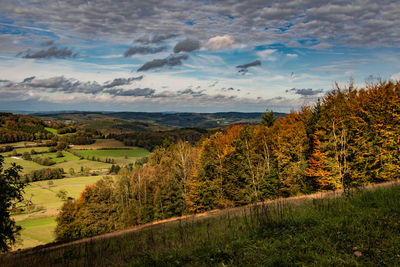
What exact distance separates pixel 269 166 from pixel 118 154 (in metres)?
120

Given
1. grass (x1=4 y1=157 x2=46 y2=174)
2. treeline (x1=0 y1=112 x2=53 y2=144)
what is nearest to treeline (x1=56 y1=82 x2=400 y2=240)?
grass (x1=4 y1=157 x2=46 y2=174)

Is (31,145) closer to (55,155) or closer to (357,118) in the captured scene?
(55,155)

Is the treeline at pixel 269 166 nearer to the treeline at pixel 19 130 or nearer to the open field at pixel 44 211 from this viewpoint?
the open field at pixel 44 211

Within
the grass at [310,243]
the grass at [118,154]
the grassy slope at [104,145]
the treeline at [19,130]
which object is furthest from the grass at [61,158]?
the grass at [310,243]

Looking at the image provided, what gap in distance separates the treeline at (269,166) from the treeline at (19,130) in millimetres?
114384

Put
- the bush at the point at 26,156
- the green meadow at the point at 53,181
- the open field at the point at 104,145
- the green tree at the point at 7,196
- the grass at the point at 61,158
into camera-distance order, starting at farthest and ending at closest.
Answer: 1. the open field at the point at 104,145
2. the grass at the point at 61,158
3. the bush at the point at 26,156
4. the green meadow at the point at 53,181
5. the green tree at the point at 7,196

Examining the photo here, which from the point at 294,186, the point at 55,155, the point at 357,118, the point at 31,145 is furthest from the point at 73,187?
the point at 357,118

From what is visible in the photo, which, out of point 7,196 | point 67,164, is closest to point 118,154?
point 67,164

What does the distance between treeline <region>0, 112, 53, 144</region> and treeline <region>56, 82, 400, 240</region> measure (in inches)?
4503

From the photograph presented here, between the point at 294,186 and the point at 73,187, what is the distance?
90572 mm

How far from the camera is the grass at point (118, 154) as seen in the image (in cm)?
13062

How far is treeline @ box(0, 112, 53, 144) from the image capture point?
456ft

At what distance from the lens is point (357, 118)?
27266mm

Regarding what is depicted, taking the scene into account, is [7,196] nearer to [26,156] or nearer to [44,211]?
[44,211]
